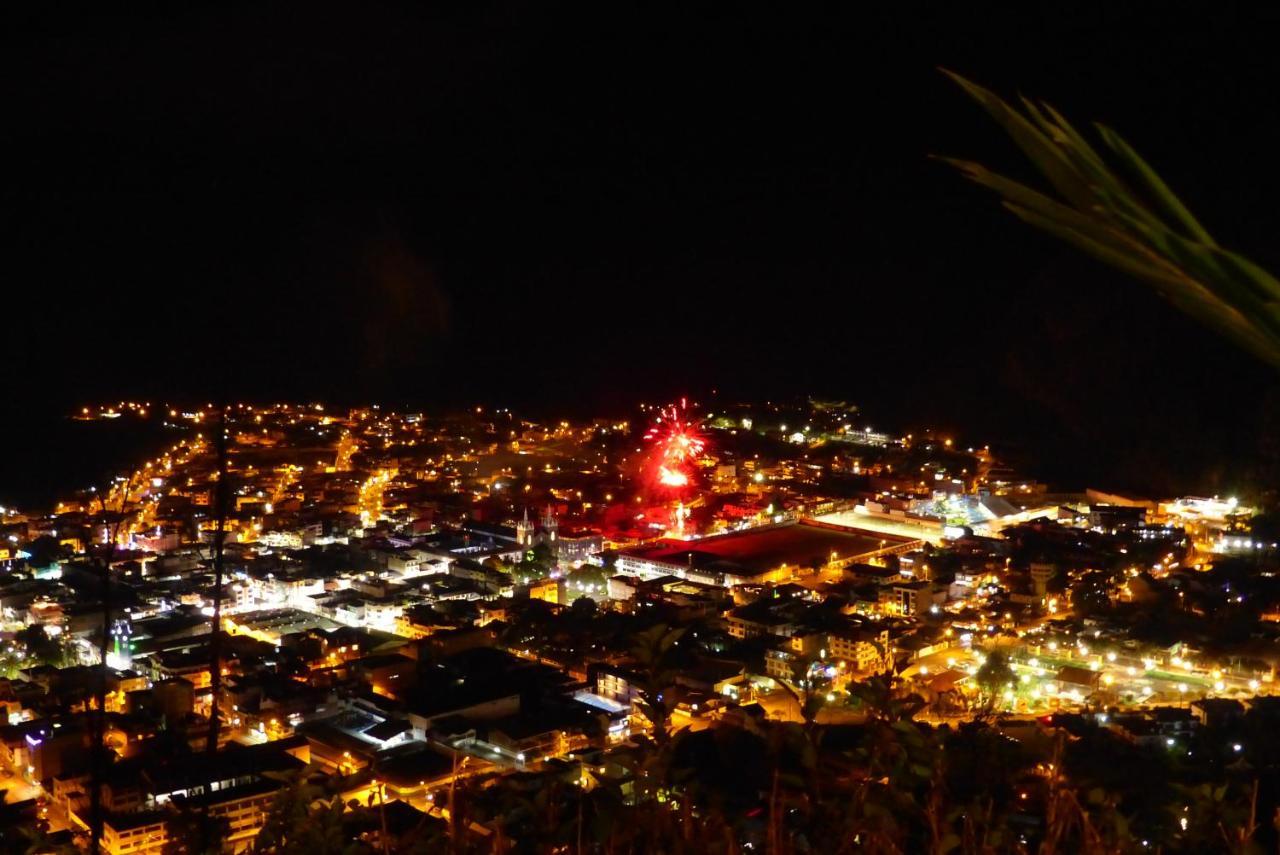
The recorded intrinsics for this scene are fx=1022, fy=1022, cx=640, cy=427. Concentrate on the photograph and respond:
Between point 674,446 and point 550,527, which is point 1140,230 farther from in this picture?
point 674,446

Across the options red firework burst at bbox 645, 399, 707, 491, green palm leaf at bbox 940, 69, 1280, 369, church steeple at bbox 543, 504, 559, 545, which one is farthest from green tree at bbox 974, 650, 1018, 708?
red firework burst at bbox 645, 399, 707, 491

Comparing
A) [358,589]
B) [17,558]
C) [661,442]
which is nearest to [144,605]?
[358,589]

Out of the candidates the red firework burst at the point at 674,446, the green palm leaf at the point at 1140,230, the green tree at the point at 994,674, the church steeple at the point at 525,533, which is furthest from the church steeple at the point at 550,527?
the green palm leaf at the point at 1140,230

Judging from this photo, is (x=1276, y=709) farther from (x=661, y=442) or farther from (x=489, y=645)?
(x=661, y=442)

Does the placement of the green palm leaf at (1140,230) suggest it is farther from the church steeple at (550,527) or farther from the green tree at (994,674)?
the church steeple at (550,527)

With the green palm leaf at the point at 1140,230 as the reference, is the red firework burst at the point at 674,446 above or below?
below


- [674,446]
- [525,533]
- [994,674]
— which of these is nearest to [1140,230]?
[994,674]
